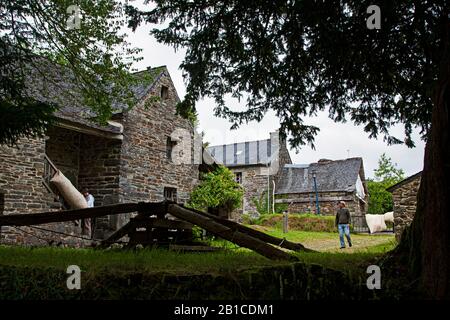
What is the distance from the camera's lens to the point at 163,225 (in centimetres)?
600

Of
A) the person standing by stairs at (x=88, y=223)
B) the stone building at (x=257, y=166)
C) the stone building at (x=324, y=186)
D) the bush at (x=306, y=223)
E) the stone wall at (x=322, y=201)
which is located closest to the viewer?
the person standing by stairs at (x=88, y=223)

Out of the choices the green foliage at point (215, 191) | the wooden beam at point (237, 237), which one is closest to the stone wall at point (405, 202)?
the green foliage at point (215, 191)

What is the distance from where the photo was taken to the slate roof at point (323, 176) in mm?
35594

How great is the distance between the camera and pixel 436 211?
322cm

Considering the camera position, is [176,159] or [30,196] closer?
[30,196]

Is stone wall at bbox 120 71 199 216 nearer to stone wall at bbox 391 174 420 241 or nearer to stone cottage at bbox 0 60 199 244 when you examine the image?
stone cottage at bbox 0 60 199 244

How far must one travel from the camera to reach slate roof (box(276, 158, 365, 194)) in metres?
35.6

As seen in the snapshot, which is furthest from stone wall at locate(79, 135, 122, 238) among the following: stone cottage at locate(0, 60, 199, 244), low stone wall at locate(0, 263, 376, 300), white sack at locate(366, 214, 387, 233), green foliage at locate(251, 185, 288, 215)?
green foliage at locate(251, 185, 288, 215)

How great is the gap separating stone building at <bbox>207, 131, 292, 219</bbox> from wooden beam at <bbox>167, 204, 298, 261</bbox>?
100 ft

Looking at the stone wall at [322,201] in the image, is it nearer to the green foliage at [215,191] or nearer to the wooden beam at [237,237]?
the green foliage at [215,191]

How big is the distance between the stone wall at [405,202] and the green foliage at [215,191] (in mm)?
8662
